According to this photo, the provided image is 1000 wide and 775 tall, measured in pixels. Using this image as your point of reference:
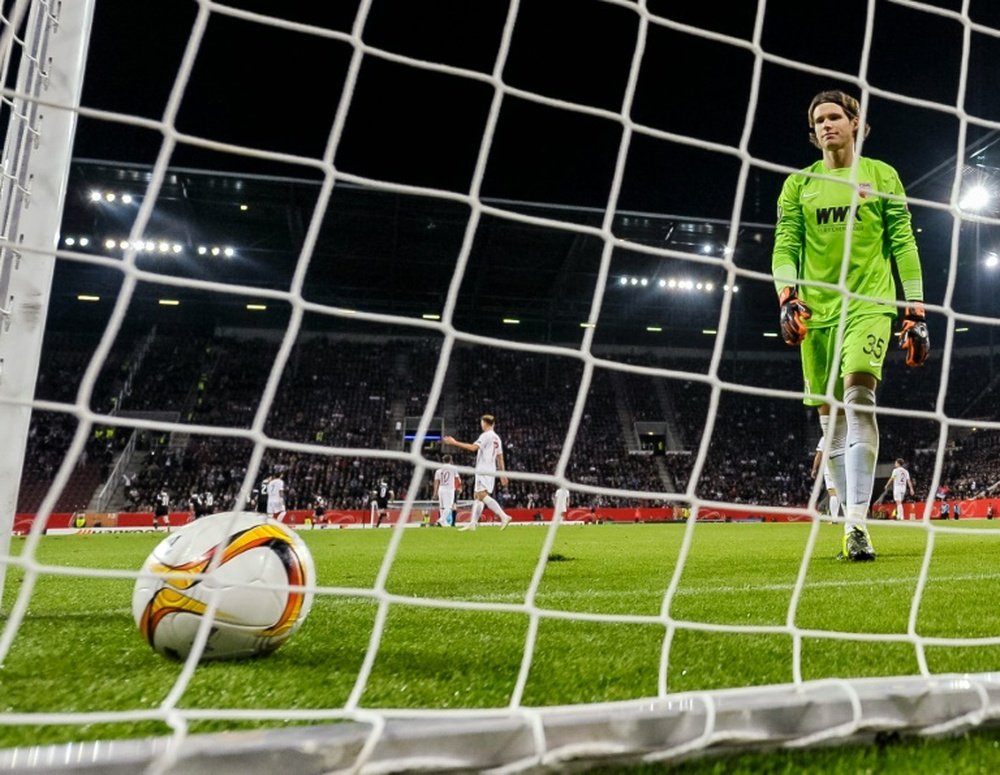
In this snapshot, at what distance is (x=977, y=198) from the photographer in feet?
58.4

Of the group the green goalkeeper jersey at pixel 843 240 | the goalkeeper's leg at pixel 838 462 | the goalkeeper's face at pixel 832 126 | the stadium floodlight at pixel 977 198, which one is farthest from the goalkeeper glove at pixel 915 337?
the stadium floodlight at pixel 977 198

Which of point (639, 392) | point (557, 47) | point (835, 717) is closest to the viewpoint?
point (835, 717)

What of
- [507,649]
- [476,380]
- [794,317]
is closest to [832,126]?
[794,317]

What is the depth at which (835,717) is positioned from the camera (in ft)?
3.87

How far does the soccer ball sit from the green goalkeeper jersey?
9.39ft

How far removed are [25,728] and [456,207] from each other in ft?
59.9

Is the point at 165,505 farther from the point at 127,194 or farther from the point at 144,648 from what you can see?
the point at 144,648

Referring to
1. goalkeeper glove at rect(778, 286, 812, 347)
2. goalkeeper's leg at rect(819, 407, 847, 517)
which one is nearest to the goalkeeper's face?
goalkeeper glove at rect(778, 286, 812, 347)

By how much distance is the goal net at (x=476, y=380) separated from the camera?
4.05 feet

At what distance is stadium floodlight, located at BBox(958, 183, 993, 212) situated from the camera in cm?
1766

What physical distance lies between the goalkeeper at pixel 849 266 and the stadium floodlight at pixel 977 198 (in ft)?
54.4

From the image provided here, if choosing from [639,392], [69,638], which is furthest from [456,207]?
[69,638]

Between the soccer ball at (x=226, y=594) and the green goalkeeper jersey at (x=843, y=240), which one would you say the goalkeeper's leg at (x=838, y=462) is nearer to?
the green goalkeeper jersey at (x=843, y=240)

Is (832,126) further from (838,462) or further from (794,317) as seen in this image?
(838,462)
